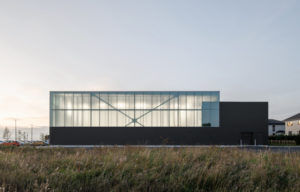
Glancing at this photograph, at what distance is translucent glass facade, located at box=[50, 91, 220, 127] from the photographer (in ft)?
109

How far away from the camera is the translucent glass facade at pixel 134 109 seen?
33312 mm

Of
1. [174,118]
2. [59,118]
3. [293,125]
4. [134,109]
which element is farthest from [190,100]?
[293,125]

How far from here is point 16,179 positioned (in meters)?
5.29

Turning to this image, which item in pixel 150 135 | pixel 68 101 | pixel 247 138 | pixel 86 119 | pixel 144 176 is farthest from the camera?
pixel 247 138

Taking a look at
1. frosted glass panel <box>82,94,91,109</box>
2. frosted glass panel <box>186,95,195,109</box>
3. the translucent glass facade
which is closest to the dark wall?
the translucent glass facade

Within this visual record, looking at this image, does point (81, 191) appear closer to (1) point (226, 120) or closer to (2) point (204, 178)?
(2) point (204, 178)

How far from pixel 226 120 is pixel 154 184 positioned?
31046 millimetres

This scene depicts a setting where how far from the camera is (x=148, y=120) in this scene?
33.3 metres

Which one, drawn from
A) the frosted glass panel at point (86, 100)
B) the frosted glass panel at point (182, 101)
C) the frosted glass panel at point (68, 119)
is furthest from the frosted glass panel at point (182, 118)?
the frosted glass panel at point (68, 119)

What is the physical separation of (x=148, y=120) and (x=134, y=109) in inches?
110

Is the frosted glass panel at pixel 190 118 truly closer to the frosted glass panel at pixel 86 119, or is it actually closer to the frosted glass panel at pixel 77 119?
the frosted glass panel at pixel 86 119

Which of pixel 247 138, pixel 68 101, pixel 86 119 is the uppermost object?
pixel 68 101

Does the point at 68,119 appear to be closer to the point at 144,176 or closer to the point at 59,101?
the point at 59,101

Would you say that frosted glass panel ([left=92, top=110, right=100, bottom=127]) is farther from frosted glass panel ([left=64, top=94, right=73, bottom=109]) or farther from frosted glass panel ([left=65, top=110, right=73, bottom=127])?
frosted glass panel ([left=64, top=94, right=73, bottom=109])
